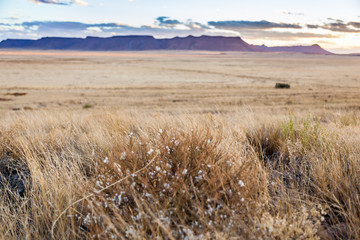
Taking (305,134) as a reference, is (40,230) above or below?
below

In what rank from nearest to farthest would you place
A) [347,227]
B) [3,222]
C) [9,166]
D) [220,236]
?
[220,236] → [347,227] → [3,222] → [9,166]

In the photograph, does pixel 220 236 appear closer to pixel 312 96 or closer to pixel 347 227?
pixel 347 227

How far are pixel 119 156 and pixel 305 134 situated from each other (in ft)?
8.63

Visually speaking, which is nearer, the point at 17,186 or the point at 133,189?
the point at 133,189

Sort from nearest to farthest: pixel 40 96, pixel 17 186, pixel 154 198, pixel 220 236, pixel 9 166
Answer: pixel 220 236 < pixel 154 198 < pixel 17 186 < pixel 9 166 < pixel 40 96

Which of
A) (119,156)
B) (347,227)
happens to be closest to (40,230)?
(119,156)

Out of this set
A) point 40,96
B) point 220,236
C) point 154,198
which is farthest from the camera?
point 40,96

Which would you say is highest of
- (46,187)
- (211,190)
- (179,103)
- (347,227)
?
(211,190)

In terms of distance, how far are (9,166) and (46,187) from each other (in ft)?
4.25

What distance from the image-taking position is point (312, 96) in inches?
1098

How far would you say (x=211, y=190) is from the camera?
2.14 meters

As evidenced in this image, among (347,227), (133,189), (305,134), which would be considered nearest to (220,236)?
(133,189)

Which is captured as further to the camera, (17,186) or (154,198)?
(17,186)

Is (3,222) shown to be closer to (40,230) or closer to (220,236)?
(40,230)
